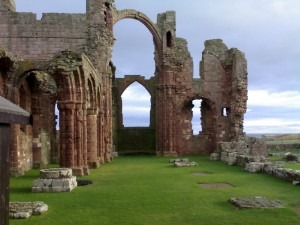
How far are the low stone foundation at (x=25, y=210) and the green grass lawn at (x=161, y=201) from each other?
6.7 inches

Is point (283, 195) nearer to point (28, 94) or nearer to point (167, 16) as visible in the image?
point (28, 94)

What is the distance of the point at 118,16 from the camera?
30.4 meters

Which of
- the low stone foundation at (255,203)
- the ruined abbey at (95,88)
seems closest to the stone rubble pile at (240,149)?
the ruined abbey at (95,88)

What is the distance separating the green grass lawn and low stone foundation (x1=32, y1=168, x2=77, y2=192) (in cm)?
33

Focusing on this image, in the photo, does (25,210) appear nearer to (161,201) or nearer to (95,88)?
(161,201)

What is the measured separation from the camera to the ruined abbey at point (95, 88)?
1673 cm

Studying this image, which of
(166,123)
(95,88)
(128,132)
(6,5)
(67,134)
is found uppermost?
(6,5)

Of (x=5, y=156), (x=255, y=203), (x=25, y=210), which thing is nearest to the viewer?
(x=5, y=156)

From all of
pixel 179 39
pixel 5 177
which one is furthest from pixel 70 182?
pixel 179 39

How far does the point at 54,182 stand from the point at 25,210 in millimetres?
3371

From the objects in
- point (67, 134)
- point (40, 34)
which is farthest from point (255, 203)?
point (40, 34)

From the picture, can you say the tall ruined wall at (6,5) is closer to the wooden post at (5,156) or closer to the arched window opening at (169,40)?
the arched window opening at (169,40)

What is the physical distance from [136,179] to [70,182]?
330 cm

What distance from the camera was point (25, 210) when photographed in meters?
8.85
